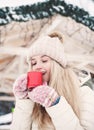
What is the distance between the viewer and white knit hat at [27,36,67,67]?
1358mm

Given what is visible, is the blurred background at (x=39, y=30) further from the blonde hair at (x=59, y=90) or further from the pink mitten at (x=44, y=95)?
the pink mitten at (x=44, y=95)

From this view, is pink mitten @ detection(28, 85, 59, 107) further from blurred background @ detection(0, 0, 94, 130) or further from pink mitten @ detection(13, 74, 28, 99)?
blurred background @ detection(0, 0, 94, 130)

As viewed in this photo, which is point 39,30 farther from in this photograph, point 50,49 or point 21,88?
point 21,88

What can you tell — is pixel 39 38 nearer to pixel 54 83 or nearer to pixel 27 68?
pixel 27 68

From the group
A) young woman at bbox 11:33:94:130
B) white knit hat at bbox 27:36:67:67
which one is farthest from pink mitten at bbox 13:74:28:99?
white knit hat at bbox 27:36:67:67

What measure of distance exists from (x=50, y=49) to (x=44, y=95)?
0.21 m

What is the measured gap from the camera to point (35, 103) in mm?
1343

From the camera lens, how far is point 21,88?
1326mm

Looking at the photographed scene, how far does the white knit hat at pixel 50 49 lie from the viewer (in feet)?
4.46

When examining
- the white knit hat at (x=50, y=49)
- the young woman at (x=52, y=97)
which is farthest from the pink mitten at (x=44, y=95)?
the white knit hat at (x=50, y=49)

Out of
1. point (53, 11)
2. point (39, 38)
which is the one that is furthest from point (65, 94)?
point (53, 11)

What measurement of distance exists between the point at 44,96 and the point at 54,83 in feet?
0.35

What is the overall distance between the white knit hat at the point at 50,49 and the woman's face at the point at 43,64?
16mm

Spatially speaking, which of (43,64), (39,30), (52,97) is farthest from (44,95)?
(39,30)
